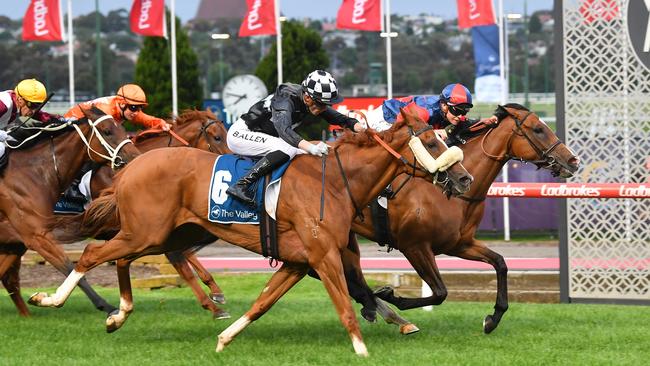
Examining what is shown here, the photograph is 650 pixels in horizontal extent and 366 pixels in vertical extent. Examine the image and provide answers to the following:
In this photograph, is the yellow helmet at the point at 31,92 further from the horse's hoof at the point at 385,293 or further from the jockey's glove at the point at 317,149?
the horse's hoof at the point at 385,293

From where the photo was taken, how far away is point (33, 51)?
77188 mm

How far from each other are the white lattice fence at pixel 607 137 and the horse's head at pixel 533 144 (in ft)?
7.28

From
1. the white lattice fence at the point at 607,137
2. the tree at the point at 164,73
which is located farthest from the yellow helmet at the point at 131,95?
the tree at the point at 164,73

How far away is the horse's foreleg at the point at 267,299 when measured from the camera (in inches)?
303

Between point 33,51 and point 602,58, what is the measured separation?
230ft

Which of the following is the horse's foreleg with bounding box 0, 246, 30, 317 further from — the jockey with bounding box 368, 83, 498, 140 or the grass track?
the jockey with bounding box 368, 83, 498, 140

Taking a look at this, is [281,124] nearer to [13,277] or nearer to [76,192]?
[76,192]

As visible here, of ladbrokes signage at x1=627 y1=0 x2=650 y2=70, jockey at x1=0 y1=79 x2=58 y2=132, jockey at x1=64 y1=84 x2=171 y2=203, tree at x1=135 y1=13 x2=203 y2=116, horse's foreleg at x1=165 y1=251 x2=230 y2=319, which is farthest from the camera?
tree at x1=135 y1=13 x2=203 y2=116

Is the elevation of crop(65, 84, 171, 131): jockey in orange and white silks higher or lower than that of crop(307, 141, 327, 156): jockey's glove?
higher

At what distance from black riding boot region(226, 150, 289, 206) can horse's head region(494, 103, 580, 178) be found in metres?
2.14

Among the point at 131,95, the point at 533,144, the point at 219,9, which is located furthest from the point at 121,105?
the point at 219,9

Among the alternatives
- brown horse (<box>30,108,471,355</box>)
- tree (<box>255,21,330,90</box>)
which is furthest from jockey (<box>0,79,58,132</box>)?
tree (<box>255,21,330,90</box>)

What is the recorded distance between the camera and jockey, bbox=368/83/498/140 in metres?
9.38

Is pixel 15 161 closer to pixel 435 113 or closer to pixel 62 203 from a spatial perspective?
pixel 62 203
